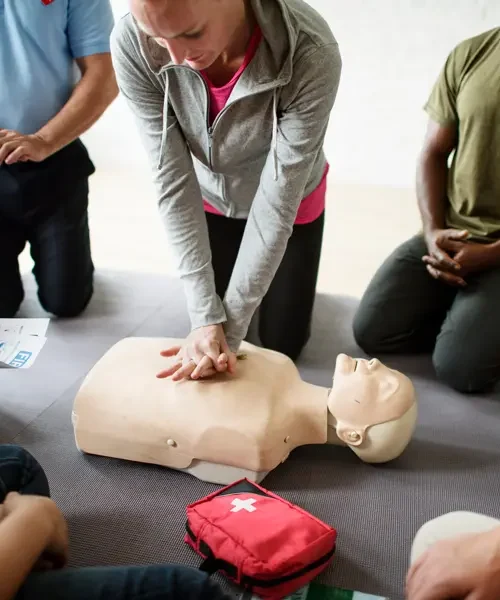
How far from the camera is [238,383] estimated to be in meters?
1.23

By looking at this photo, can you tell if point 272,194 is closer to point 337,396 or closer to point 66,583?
point 337,396

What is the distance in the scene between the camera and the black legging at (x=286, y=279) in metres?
1.59

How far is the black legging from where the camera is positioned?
1590mm

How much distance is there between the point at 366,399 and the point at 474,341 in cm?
44

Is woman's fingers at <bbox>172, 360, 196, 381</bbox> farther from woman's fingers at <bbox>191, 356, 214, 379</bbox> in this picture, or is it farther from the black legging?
the black legging

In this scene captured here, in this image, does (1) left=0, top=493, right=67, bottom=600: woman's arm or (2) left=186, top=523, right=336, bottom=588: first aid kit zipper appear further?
(2) left=186, top=523, right=336, bottom=588: first aid kit zipper

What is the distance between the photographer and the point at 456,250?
1.56 meters

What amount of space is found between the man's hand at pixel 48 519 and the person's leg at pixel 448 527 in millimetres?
542

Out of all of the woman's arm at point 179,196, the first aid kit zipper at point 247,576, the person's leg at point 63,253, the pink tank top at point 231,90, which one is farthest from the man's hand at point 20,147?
the first aid kit zipper at point 247,576

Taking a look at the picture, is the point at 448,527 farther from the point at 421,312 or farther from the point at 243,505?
the point at 421,312

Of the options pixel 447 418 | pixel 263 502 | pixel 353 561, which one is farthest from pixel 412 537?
pixel 447 418

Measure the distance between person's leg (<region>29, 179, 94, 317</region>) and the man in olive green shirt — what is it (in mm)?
807

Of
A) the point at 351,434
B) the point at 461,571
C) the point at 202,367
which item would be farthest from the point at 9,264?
the point at 461,571

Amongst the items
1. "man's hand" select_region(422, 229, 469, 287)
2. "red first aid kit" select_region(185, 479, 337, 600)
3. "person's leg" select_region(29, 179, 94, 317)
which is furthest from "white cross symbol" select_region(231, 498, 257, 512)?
"person's leg" select_region(29, 179, 94, 317)
